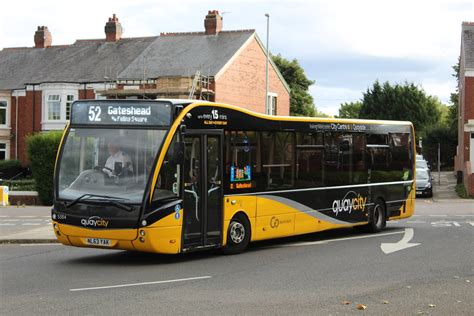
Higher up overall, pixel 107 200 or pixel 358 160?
pixel 358 160

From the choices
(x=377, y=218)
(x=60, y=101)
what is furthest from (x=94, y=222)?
(x=60, y=101)

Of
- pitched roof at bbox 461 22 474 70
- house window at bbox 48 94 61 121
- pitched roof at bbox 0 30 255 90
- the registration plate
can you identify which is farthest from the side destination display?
house window at bbox 48 94 61 121

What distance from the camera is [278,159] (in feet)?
50.9

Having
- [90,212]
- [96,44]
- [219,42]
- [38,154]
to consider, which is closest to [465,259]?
[90,212]

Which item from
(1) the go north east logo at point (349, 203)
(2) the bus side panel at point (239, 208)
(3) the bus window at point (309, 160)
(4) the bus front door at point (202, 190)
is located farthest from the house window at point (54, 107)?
(4) the bus front door at point (202, 190)

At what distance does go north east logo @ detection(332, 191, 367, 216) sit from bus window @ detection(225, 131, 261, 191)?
331 cm

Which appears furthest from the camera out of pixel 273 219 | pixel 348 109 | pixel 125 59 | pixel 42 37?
pixel 348 109

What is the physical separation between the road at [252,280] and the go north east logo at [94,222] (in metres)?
0.70

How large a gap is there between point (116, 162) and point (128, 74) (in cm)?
4145

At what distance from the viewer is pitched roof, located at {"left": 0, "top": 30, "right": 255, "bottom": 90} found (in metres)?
52.8

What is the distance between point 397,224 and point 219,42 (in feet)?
114

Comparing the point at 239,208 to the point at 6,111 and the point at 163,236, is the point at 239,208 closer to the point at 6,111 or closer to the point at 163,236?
the point at 163,236

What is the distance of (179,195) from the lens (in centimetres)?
1276

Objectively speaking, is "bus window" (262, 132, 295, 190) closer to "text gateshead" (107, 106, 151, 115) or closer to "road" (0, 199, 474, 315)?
"road" (0, 199, 474, 315)
